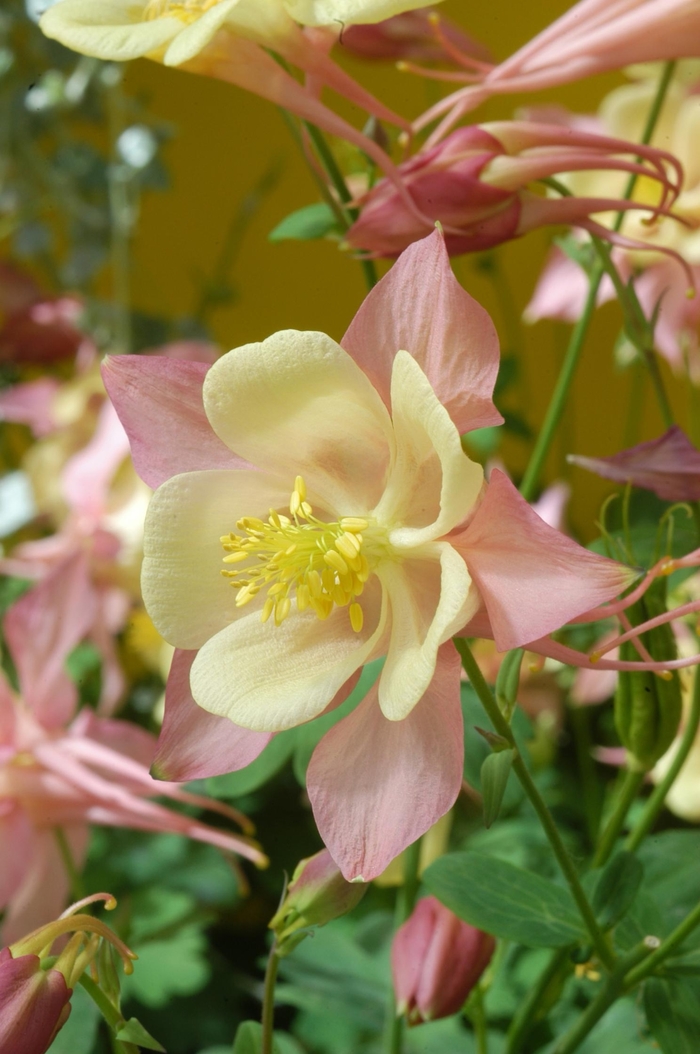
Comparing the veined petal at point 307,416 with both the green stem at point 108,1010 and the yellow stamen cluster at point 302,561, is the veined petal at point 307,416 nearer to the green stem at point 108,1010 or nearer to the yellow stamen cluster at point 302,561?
the yellow stamen cluster at point 302,561

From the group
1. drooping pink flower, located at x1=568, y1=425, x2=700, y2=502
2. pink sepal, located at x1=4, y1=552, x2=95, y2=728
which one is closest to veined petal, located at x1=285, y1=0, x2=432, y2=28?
drooping pink flower, located at x1=568, y1=425, x2=700, y2=502

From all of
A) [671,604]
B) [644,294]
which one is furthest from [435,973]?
[644,294]

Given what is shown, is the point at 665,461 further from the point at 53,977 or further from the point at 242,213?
the point at 242,213

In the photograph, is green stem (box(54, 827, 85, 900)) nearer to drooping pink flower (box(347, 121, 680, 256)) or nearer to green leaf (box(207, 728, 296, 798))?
green leaf (box(207, 728, 296, 798))

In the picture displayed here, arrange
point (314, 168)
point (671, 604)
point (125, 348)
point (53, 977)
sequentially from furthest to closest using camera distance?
1. point (125, 348)
2. point (671, 604)
3. point (314, 168)
4. point (53, 977)

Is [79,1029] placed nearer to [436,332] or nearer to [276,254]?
[436,332]
